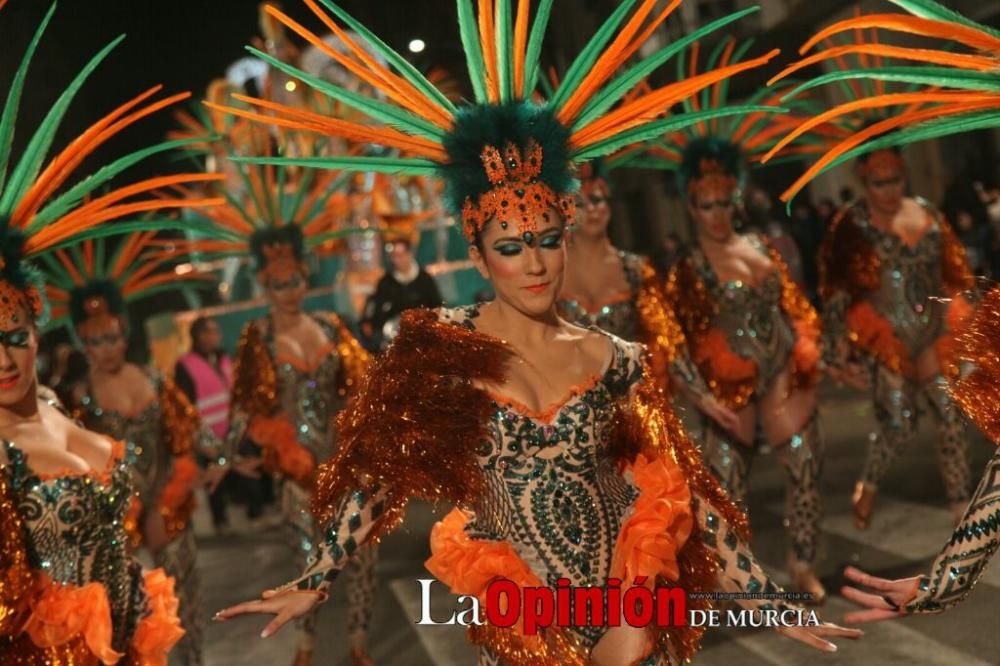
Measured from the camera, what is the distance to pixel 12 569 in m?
3.24

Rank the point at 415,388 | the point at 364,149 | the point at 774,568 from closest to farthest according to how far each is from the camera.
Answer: the point at 415,388, the point at 774,568, the point at 364,149

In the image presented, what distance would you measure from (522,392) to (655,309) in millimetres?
2600

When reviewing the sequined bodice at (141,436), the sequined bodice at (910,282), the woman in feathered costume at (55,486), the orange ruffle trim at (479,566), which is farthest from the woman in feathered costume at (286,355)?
the orange ruffle trim at (479,566)

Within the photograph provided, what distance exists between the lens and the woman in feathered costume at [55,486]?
→ 10.8 feet

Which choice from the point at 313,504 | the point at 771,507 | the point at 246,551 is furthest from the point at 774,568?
the point at 246,551

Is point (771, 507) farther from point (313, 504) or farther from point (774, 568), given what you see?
point (313, 504)

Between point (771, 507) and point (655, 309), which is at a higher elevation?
point (655, 309)

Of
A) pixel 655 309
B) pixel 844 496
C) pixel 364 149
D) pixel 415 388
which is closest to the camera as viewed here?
pixel 415 388

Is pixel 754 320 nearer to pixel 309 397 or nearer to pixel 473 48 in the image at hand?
pixel 309 397

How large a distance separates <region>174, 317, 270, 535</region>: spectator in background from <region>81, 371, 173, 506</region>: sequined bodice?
164 inches

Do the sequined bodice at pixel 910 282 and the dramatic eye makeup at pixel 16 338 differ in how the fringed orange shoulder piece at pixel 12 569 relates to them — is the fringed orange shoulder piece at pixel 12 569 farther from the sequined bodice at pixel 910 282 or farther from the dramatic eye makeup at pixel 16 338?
the sequined bodice at pixel 910 282

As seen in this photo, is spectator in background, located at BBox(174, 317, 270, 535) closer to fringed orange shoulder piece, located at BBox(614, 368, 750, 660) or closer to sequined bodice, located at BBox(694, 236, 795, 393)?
sequined bodice, located at BBox(694, 236, 795, 393)

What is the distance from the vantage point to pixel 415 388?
3109 mm

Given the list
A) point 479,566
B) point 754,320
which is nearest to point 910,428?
point 754,320
